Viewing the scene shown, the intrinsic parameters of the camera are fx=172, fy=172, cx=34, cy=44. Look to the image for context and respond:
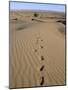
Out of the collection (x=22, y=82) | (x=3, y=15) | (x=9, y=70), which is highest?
(x=3, y=15)

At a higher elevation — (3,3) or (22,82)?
(3,3)

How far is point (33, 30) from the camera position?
1.94 meters

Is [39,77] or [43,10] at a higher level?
[43,10]

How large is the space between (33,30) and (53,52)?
0.34 m

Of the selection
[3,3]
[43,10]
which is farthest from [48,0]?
[3,3]

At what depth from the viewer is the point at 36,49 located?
1938 mm

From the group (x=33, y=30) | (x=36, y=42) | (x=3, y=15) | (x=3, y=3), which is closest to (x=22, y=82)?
(x=36, y=42)

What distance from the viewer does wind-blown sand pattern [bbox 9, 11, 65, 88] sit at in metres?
1.90

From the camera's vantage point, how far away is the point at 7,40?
1.91m

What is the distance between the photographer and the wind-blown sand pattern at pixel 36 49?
190 centimetres

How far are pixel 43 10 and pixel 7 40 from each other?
1.75 feet

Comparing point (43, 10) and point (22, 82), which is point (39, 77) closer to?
point (22, 82)

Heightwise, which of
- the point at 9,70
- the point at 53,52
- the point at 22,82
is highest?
the point at 53,52

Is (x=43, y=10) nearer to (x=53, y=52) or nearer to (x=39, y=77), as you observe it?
(x=53, y=52)
